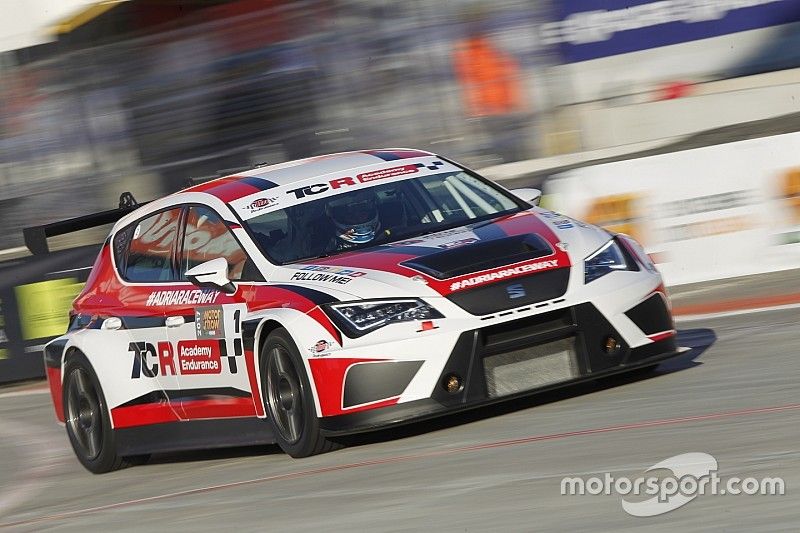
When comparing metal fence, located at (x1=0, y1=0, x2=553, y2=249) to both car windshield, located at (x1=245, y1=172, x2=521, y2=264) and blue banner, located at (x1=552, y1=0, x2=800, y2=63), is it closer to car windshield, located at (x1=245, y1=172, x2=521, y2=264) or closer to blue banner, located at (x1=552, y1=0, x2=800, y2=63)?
blue banner, located at (x1=552, y1=0, x2=800, y2=63)

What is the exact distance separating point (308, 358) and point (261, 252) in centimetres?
94

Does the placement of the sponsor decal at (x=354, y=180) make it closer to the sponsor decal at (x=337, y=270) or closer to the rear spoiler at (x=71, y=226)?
the sponsor decal at (x=337, y=270)

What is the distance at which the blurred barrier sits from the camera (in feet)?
44.3

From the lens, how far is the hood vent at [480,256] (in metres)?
6.76

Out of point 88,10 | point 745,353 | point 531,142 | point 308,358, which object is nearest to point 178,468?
point 308,358

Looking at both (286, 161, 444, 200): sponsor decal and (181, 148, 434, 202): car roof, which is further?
(181, 148, 434, 202): car roof

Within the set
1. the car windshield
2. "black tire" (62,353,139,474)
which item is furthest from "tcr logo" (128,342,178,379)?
the car windshield

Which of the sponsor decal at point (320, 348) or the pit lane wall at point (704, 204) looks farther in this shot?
the pit lane wall at point (704, 204)

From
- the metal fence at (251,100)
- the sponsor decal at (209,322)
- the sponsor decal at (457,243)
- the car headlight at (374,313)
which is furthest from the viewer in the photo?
the metal fence at (251,100)

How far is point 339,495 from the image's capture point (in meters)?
6.00

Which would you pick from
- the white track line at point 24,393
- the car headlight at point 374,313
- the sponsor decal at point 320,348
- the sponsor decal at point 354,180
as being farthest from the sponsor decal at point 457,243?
the white track line at point 24,393

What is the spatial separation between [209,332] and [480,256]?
1.46 m

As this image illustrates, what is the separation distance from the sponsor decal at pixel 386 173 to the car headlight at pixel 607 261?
1.27m

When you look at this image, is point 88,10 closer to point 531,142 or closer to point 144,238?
point 531,142
